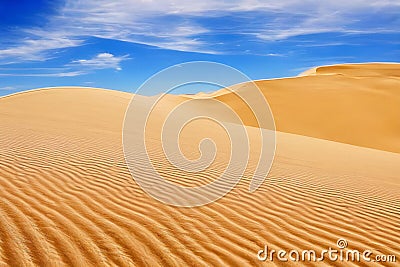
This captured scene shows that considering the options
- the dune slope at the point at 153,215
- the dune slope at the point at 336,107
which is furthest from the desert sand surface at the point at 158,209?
the dune slope at the point at 336,107

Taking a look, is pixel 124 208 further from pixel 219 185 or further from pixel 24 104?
pixel 24 104

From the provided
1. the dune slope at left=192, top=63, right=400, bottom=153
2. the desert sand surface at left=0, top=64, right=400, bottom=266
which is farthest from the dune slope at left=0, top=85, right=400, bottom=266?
the dune slope at left=192, top=63, right=400, bottom=153

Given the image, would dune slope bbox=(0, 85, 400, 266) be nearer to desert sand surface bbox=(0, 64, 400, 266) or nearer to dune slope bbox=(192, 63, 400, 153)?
desert sand surface bbox=(0, 64, 400, 266)

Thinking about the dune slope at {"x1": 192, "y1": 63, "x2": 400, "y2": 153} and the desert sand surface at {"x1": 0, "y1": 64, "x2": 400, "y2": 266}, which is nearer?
the desert sand surface at {"x1": 0, "y1": 64, "x2": 400, "y2": 266}

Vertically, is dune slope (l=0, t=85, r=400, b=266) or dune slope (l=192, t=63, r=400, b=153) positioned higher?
dune slope (l=192, t=63, r=400, b=153)

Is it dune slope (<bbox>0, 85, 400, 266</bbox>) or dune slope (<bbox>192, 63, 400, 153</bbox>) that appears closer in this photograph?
dune slope (<bbox>0, 85, 400, 266</bbox>)

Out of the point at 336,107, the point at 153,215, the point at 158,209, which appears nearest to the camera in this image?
the point at 153,215

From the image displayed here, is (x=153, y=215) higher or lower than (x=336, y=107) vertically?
lower

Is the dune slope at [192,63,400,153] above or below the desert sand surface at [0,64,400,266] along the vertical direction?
above

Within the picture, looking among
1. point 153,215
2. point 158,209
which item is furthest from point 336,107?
point 153,215

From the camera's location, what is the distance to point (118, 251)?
12.6ft

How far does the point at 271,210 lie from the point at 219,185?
5.31 ft

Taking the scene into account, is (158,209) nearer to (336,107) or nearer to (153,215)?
(153,215)

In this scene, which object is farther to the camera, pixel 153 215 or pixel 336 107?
pixel 336 107
